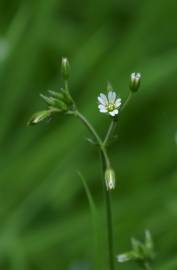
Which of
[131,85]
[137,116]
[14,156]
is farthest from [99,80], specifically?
[131,85]

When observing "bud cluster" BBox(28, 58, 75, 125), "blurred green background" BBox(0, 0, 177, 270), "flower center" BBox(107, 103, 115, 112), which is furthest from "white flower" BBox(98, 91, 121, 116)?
"blurred green background" BBox(0, 0, 177, 270)

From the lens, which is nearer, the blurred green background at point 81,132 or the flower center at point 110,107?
the flower center at point 110,107

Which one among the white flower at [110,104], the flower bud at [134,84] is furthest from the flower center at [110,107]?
the flower bud at [134,84]

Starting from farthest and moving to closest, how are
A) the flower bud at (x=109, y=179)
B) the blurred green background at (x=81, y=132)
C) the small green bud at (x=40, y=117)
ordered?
the blurred green background at (x=81, y=132) < the small green bud at (x=40, y=117) < the flower bud at (x=109, y=179)

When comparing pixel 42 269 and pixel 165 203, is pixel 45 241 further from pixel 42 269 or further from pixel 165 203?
pixel 165 203

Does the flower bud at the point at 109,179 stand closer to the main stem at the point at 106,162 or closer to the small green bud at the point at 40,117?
the main stem at the point at 106,162

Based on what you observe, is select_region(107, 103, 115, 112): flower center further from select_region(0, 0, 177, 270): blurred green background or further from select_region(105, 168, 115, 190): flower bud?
select_region(0, 0, 177, 270): blurred green background

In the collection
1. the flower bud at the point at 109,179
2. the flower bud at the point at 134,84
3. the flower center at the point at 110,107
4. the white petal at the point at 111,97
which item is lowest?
the flower bud at the point at 109,179

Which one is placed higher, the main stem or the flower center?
the flower center
